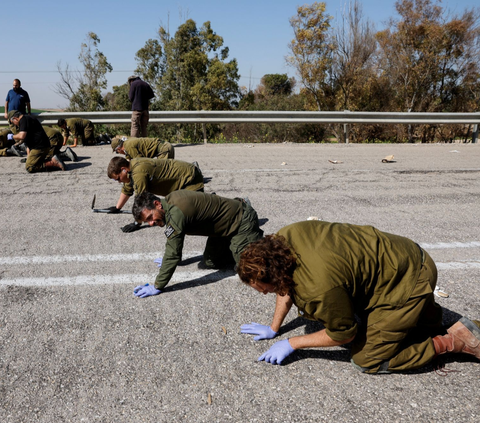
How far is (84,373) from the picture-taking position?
2518 mm

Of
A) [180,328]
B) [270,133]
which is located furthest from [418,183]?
[270,133]

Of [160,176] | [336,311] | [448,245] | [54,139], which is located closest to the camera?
[336,311]

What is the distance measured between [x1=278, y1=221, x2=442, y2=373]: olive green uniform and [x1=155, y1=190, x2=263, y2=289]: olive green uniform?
1.29 m

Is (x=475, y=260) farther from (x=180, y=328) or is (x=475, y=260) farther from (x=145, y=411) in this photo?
(x=145, y=411)

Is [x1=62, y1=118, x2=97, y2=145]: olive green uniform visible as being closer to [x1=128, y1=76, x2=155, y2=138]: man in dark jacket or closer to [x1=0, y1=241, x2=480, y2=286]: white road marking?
[x1=128, y1=76, x2=155, y2=138]: man in dark jacket

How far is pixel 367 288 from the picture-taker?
2291mm

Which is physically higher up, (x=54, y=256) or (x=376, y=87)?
(x=376, y=87)

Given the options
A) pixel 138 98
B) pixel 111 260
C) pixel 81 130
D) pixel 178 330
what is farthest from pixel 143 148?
pixel 81 130

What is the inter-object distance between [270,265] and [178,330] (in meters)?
1.14

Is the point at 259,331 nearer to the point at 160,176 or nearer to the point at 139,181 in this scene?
the point at 139,181

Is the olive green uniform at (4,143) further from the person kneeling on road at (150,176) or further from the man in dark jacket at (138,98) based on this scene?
the person kneeling on road at (150,176)

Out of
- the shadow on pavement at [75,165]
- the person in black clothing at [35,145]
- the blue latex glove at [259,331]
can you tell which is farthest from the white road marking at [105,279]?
the shadow on pavement at [75,165]

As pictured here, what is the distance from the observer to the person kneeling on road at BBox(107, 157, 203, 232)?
4.81 meters

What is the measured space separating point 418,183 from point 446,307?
4151mm
